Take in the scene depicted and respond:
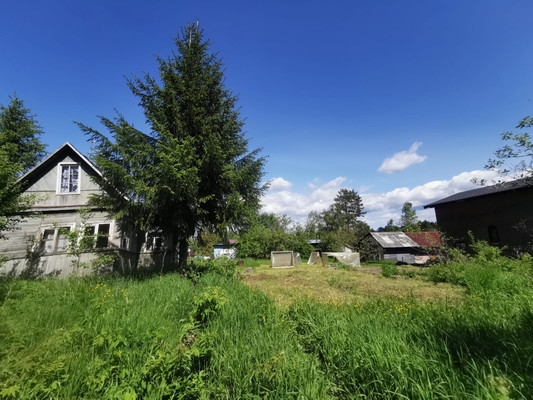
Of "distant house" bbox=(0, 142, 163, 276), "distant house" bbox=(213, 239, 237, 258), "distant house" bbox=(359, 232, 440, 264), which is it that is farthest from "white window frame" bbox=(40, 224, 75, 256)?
"distant house" bbox=(359, 232, 440, 264)

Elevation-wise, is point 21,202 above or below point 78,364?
above

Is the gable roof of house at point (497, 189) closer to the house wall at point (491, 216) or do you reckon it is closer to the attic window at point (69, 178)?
the house wall at point (491, 216)

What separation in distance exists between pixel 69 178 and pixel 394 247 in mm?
38371

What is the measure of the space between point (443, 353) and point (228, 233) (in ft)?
35.2

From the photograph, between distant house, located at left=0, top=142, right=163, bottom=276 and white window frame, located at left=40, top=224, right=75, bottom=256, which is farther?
white window frame, located at left=40, top=224, right=75, bottom=256

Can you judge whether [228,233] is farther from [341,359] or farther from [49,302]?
[341,359]

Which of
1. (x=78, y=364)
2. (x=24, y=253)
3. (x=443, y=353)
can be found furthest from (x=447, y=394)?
(x=24, y=253)

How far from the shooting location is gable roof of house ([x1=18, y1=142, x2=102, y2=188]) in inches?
582

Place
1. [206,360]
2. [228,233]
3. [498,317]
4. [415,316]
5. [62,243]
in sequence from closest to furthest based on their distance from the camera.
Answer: [206,360], [498,317], [415,316], [228,233], [62,243]

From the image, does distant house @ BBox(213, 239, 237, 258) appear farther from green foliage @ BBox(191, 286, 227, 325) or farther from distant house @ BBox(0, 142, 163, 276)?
green foliage @ BBox(191, 286, 227, 325)

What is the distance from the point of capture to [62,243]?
1387 centimetres

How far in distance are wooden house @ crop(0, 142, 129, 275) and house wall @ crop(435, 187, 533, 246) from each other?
1200 inches

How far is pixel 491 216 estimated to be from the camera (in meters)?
24.2

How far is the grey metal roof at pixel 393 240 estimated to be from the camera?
37.4m
